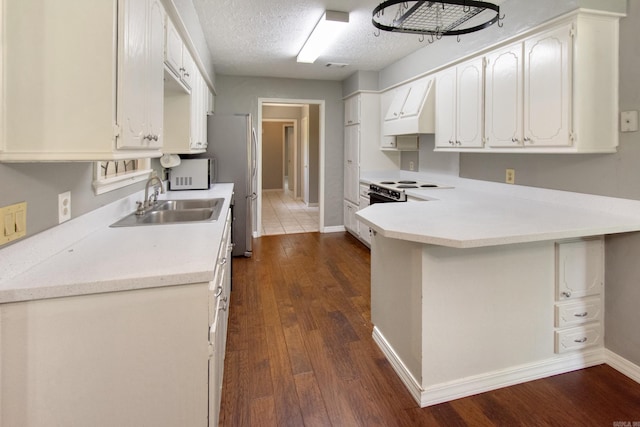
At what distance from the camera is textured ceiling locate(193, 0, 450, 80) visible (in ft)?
10.3

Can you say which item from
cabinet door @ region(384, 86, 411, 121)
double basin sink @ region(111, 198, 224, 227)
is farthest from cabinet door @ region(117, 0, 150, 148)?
cabinet door @ region(384, 86, 411, 121)

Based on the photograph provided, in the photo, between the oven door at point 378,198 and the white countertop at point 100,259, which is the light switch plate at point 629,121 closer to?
the oven door at point 378,198

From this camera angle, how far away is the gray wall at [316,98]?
5.62 meters

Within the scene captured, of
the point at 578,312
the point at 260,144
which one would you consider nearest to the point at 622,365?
the point at 578,312

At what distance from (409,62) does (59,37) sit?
13.1ft

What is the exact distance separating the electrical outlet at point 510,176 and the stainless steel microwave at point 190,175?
110 inches

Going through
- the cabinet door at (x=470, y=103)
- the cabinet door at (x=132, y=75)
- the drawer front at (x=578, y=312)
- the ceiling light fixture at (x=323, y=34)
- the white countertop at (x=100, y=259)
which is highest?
the ceiling light fixture at (x=323, y=34)

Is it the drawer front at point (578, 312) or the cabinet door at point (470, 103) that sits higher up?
the cabinet door at point (470, 103)

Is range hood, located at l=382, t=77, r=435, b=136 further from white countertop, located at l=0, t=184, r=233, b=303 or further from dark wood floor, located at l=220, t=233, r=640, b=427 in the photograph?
white countertop, located at l=0, t=184, r=233, b=303

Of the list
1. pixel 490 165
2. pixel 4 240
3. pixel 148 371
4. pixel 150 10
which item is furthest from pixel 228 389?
pixel 490 165

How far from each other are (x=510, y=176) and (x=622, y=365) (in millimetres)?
1568

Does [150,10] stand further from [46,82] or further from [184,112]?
[184,112]

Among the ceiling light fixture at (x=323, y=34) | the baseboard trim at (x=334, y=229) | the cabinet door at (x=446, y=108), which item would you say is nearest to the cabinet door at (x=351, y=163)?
the baseboard trim at (x=334, y=229)

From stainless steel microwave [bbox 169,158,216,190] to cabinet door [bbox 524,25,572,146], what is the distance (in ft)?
9.34
